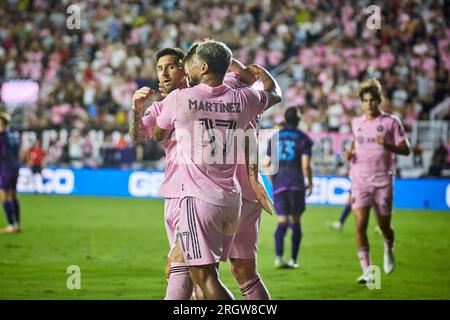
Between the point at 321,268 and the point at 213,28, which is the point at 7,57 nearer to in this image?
the point at 213,28

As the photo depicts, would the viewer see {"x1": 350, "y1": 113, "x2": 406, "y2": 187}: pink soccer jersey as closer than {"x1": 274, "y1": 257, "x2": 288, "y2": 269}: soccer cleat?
Yes

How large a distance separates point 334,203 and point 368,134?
11.7 meters

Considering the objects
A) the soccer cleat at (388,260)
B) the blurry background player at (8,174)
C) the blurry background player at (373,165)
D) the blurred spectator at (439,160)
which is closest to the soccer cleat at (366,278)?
the blurry background player at (373,165)

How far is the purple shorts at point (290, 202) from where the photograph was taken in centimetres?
1342

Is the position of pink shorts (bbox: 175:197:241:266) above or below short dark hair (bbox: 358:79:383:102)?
below

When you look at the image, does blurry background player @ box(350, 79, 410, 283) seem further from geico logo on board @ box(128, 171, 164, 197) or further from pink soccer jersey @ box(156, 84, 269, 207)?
geico logo on board @ box(128, 171, 164, 197)

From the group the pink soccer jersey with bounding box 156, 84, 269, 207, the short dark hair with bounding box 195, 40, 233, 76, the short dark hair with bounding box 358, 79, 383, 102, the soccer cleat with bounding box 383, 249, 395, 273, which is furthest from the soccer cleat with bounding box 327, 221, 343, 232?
the short dark hair with bounding box 195, 40, 233, 76

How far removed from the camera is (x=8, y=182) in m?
17.2

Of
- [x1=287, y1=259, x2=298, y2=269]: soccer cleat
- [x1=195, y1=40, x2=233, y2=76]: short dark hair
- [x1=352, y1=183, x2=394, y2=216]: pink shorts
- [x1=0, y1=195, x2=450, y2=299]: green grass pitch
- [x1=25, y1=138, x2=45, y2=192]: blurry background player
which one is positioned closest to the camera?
[x1=195, y1=40, x2=233, y2=76]: short dark hair

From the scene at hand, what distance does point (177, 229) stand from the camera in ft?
23.4

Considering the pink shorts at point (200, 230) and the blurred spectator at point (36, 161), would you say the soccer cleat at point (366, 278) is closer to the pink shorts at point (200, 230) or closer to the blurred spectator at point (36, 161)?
the pink shorts at point (200, 230)

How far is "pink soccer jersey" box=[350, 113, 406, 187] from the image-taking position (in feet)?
38.9

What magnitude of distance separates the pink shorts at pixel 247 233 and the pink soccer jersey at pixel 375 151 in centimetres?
430
